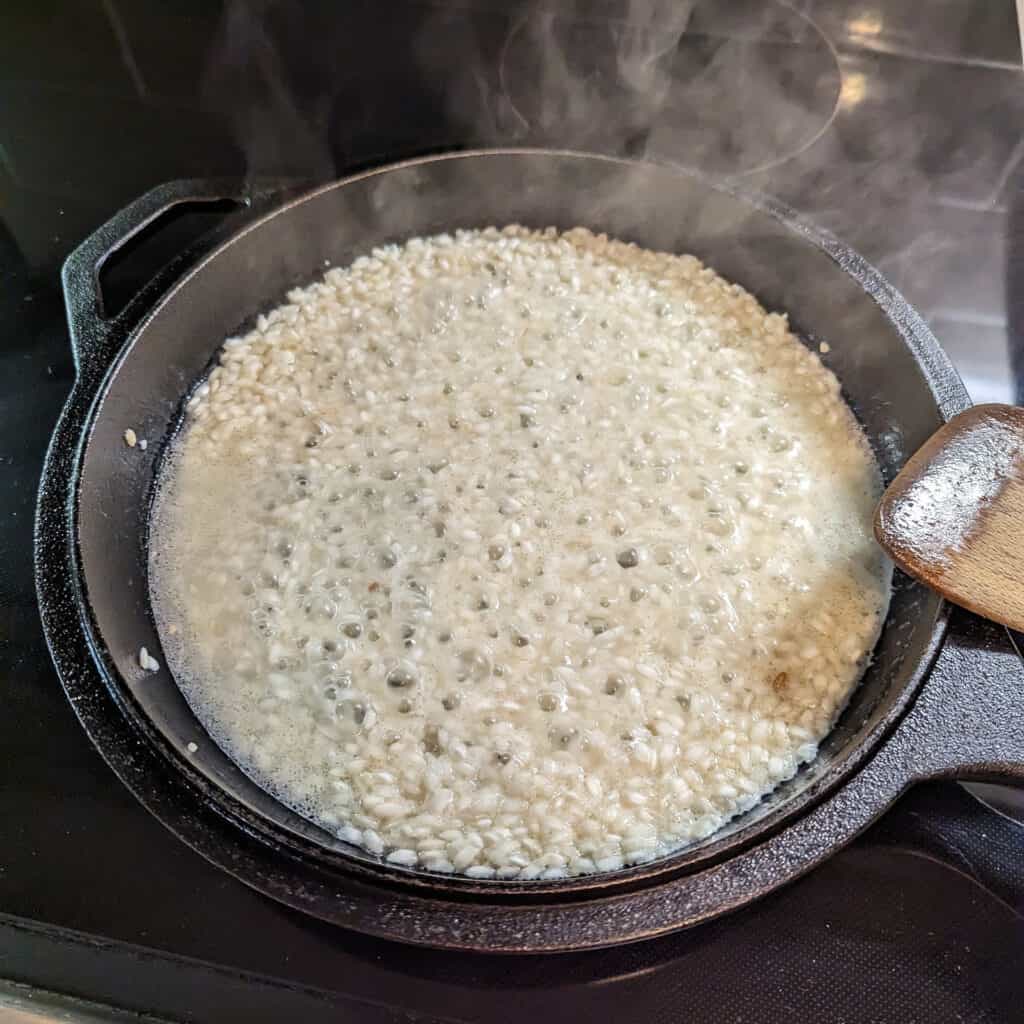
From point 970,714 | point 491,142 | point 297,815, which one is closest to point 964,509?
point 970,714

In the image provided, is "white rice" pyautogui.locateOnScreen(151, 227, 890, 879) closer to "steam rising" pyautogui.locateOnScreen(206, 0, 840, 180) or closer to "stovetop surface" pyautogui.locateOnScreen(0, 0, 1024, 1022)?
"stovetop surface" pyautogui.locateOnScreen(0, 0, 1024, 1022)

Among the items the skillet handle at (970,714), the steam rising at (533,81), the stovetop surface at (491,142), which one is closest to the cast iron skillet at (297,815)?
the skillet handle at (970,714)

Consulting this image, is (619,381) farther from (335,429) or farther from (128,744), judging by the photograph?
(128,744)

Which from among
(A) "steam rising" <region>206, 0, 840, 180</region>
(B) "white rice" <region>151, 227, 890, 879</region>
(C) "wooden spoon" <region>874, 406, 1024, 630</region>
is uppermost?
(A) "steam rising" <region>206, 0, 840, 180</region>

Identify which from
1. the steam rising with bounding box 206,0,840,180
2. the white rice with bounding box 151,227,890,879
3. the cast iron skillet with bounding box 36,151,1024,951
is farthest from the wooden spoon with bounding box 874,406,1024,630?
the steam rising with bounding box 206,0,840,180

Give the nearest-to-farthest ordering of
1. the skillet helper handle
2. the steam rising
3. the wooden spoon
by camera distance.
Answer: the wooden spoon, the skillet helper handle, the steam rising

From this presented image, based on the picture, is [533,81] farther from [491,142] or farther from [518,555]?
[518,555]

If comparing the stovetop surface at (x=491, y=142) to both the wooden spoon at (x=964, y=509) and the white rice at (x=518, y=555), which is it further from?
the wooden spoon at (x=964, y=509)
